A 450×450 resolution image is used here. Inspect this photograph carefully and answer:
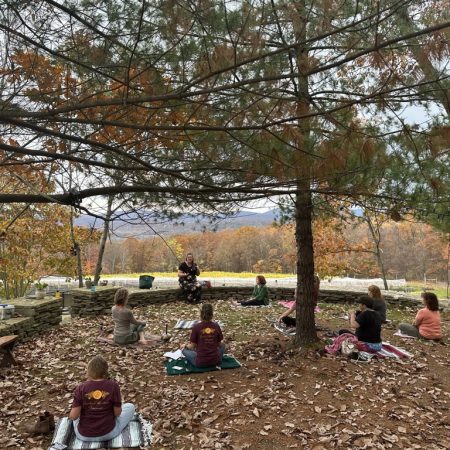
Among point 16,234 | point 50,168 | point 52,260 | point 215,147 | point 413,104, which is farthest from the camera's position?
point 52,260

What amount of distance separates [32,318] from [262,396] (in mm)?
4595

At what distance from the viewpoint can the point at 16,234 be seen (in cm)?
1313

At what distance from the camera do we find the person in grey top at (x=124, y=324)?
6.18 meters

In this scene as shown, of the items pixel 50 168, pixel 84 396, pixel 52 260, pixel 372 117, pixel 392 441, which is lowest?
pixel 392 441

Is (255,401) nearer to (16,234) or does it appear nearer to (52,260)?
(16,234)

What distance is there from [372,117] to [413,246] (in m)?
32.5

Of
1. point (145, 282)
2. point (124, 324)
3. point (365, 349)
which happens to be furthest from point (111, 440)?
point (145, 282)

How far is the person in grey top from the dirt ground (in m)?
0.20

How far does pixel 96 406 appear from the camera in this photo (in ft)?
11.2

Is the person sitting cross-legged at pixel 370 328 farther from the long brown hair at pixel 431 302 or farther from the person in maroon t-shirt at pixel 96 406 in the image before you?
the person in maroon t-shirt at pixel 96 406

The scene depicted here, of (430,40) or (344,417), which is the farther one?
(344,417)

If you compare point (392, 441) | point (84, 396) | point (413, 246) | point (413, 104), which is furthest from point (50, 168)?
point (413, 246)

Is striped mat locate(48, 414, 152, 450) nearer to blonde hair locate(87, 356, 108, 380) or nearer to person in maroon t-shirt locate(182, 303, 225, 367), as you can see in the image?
blonde hair locate(87, 356, 108, 380)

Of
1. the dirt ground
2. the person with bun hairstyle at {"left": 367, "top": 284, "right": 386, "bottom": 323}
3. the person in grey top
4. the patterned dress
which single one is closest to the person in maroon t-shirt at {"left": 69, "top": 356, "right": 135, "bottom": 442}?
the dirt ground
